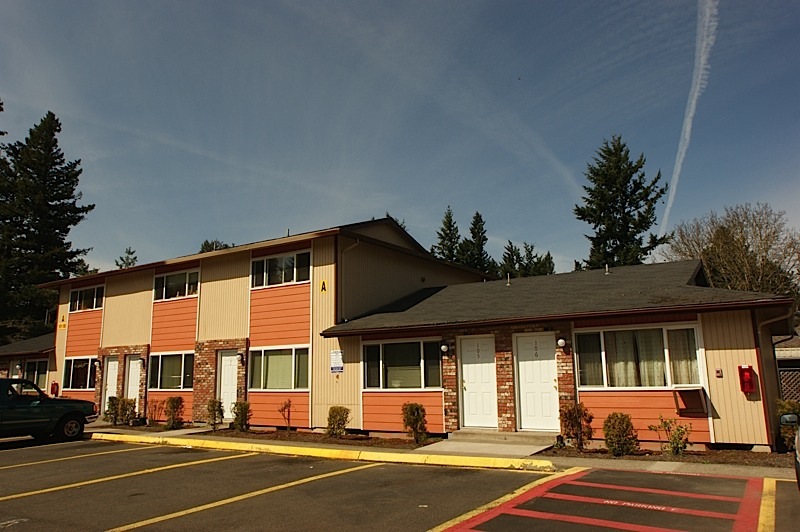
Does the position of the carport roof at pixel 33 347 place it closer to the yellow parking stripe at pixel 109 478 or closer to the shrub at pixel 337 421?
the shrub at pixel 337 421

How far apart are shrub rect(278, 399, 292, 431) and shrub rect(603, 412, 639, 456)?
9030 mm

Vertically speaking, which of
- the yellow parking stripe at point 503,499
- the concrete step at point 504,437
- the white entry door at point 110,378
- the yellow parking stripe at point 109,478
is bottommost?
the yellow parking stripe at point 109,478

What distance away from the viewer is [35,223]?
4138 centimetres

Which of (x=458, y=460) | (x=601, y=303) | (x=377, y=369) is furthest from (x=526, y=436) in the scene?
(x=377, y=369)

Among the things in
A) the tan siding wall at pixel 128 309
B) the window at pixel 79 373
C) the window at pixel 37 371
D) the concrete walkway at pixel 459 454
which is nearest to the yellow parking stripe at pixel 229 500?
the concrete walkway at pixel 459 454

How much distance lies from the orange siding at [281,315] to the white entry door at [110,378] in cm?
769

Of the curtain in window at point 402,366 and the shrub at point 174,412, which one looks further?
the shrub at point 174,412

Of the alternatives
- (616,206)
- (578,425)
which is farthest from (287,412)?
(616,206)

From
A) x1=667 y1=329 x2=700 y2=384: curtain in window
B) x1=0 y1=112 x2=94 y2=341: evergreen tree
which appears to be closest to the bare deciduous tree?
x1=667 y1=329 x2=700 y2=384: curtain in window

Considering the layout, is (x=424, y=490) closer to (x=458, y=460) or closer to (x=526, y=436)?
(x=458, y=460)

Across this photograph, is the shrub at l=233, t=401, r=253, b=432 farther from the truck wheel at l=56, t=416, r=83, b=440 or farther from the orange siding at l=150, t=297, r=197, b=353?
the truck wheel at l=56, t=416, r=83, b=440

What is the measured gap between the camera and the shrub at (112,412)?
20578 millimetres

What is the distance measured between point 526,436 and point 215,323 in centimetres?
1111

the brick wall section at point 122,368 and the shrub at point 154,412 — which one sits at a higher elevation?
the brick wall section at point 122,368
